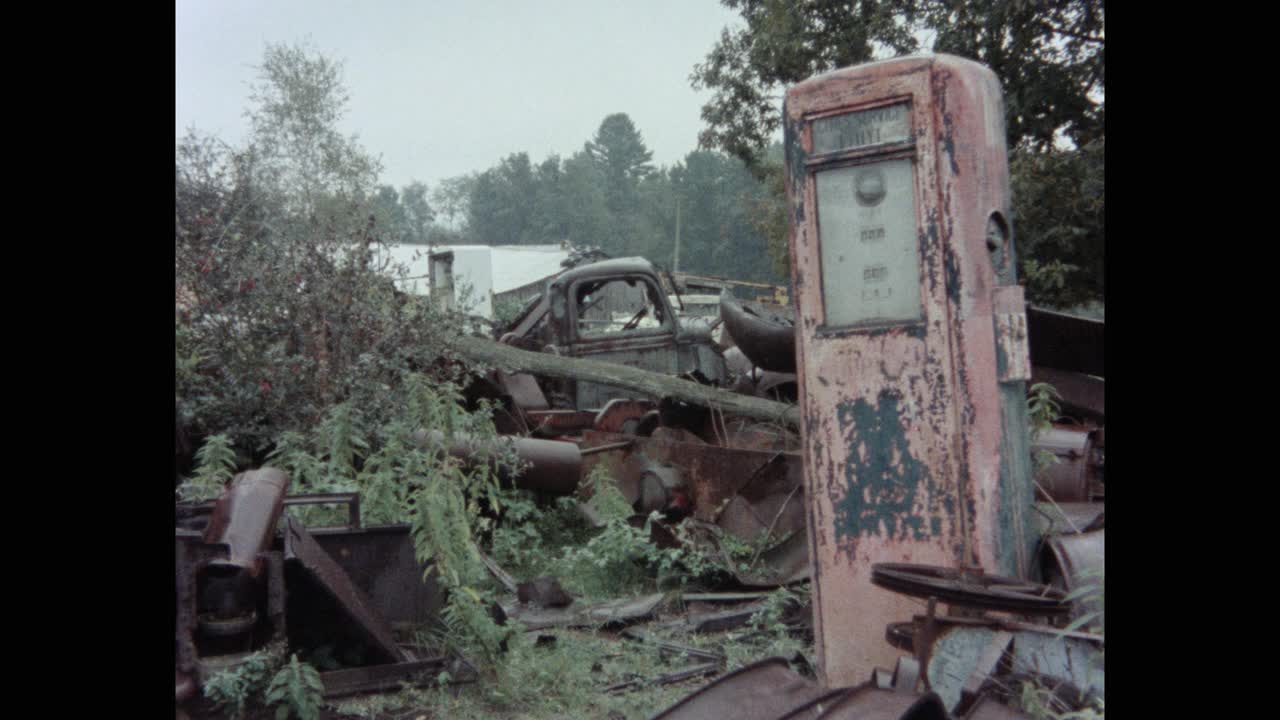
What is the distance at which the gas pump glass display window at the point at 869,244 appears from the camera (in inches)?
126

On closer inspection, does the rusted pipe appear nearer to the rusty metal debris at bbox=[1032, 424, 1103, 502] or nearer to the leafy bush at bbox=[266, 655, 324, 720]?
the leafy bush at bbox=[266, 655, 324, 720]

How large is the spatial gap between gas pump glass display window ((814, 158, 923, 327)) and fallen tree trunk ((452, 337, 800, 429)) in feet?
11.4

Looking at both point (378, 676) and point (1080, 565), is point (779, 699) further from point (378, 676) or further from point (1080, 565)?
point (378, 676)

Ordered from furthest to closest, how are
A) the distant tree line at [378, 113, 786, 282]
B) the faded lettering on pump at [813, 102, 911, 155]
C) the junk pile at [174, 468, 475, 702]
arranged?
1. the distant tree line at [378, 113, 786, 282]
2. the junk pile at [174, 468, 475, 702]
3. the faded lettering on pump at [813, 102, 911, 155]

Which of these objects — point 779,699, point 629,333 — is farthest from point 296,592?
point 629,333

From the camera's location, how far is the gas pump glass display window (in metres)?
3.21

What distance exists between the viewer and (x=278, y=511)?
366 centimetres

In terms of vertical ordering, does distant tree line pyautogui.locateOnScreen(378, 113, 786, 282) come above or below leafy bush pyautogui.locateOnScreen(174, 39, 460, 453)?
above

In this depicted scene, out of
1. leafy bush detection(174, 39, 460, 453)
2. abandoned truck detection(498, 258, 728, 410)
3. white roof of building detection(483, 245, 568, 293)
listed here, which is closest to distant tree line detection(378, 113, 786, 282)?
white roof of building detection(483, 245, 568, 293)

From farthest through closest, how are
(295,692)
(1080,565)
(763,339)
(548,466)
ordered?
(763,339), (548,466), (295,692), (1080,565)

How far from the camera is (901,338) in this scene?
3.19 m

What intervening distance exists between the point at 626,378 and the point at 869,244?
4.94m

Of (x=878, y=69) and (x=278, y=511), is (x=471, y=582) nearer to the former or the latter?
(x=278, y=511)

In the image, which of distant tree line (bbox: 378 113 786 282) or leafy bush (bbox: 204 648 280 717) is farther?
distant tree line (bbox: 378 113 786 282)
